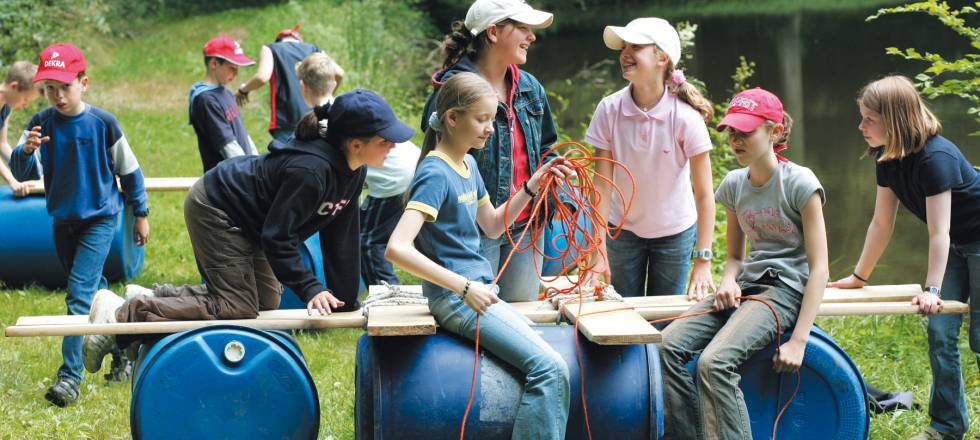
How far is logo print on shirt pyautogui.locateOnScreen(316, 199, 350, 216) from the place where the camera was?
438 cm

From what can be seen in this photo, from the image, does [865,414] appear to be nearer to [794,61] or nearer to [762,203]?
[762,203]

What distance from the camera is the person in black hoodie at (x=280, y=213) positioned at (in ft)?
14.0

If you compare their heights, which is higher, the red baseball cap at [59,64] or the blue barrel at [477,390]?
the red baseball cap at [59,64]

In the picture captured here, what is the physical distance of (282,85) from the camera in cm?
834

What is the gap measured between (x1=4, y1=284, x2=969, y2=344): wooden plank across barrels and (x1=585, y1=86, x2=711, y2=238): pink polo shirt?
1.17ft

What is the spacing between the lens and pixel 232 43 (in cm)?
704

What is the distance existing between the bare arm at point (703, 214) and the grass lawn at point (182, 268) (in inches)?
39.1

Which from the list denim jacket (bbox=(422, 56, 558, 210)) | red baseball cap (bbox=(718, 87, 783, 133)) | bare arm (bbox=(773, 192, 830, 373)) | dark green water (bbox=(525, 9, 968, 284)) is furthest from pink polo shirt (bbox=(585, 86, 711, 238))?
dark green water (bbox=(525, 9, 968, 284))

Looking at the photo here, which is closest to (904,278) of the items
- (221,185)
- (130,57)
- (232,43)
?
(232,43)

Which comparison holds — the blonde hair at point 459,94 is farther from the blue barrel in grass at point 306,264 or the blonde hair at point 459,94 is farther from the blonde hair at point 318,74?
the blonde hair at point 318,74

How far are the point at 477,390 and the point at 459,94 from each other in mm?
1069

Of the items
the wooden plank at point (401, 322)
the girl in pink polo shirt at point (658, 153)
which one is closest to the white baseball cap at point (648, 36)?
the girl in pink polo shirt at point (658, 153)

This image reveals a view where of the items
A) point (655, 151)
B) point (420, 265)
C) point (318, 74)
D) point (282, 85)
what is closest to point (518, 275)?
point (655, 151)

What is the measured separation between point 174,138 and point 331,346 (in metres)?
8.29
